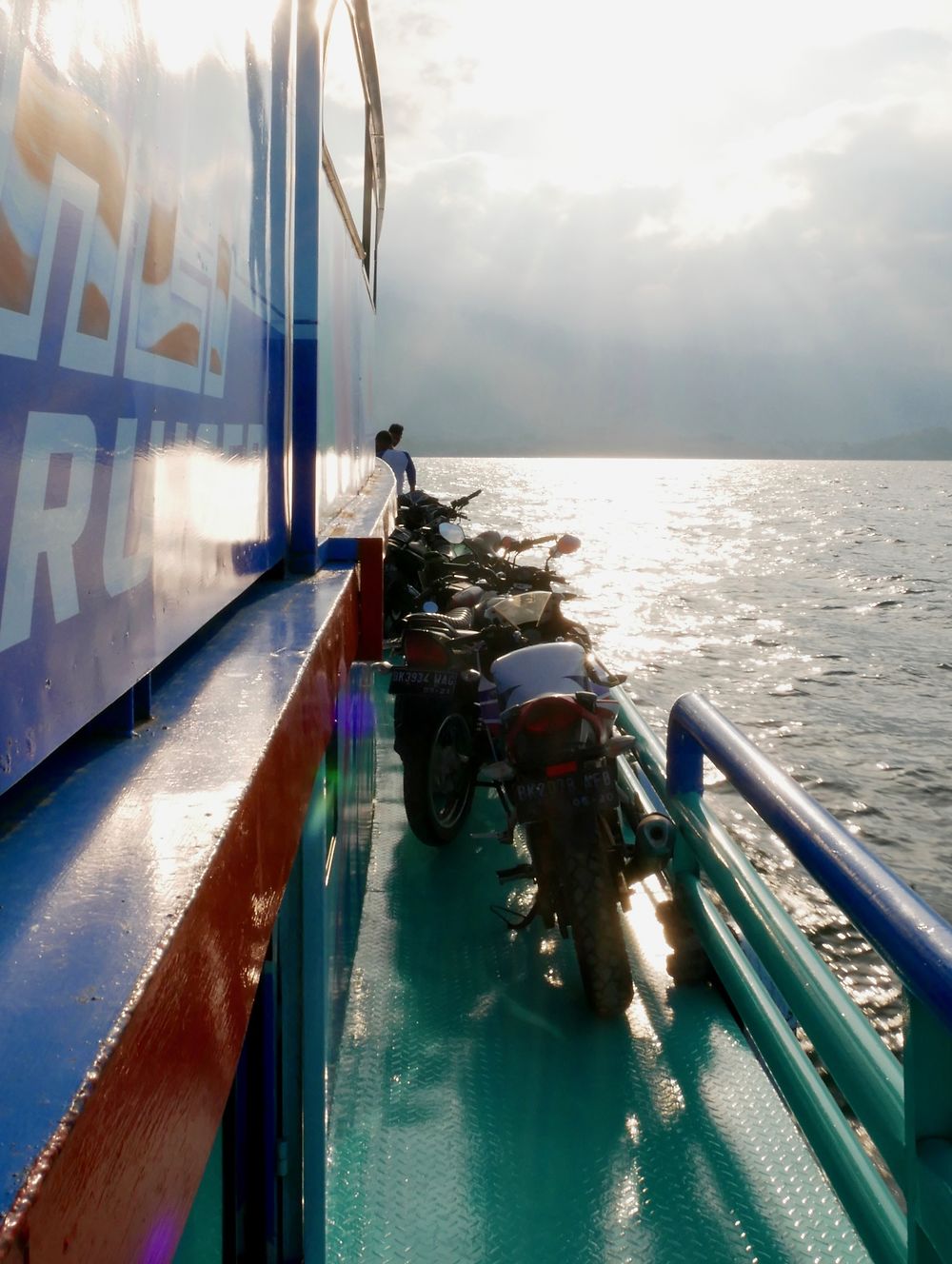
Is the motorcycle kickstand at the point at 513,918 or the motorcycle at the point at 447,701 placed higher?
the motorcycle at the point at 447,701

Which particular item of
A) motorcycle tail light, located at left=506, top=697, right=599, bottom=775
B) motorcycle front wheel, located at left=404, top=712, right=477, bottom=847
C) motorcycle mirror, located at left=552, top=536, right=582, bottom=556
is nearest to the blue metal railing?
motorcycle tail light, located at left=506, top=697, right=599, bottom=775

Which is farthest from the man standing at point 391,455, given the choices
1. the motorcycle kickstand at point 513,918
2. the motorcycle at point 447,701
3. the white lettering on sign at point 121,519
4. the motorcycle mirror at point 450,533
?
the white lettering on sign at point 121,519

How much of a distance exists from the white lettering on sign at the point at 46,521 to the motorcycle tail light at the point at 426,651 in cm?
297

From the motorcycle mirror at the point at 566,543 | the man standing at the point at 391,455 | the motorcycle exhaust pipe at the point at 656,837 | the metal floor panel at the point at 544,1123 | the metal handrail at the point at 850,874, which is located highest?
the man standing at the point at 391,455

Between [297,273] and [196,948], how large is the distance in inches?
96.1

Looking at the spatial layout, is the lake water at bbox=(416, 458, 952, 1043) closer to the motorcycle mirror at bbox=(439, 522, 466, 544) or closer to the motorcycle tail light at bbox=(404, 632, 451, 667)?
the motorcycle mirror at bbox=(439, 522, 466, 544)

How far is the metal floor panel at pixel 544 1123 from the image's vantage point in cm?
215

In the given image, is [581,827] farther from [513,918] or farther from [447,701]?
[447,701]

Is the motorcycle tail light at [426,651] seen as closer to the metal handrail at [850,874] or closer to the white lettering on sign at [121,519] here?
the metal handrail at [850,874]

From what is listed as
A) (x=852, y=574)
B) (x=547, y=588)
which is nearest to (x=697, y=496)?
(x=852, y=574)

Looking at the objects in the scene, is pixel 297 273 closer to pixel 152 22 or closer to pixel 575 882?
pixel 152 22

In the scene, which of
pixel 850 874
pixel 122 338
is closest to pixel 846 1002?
pixel 850 874

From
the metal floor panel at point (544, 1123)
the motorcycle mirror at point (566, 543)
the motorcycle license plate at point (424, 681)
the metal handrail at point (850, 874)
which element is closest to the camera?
the metal handrail at point (850, 874)

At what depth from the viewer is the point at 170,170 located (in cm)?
128
